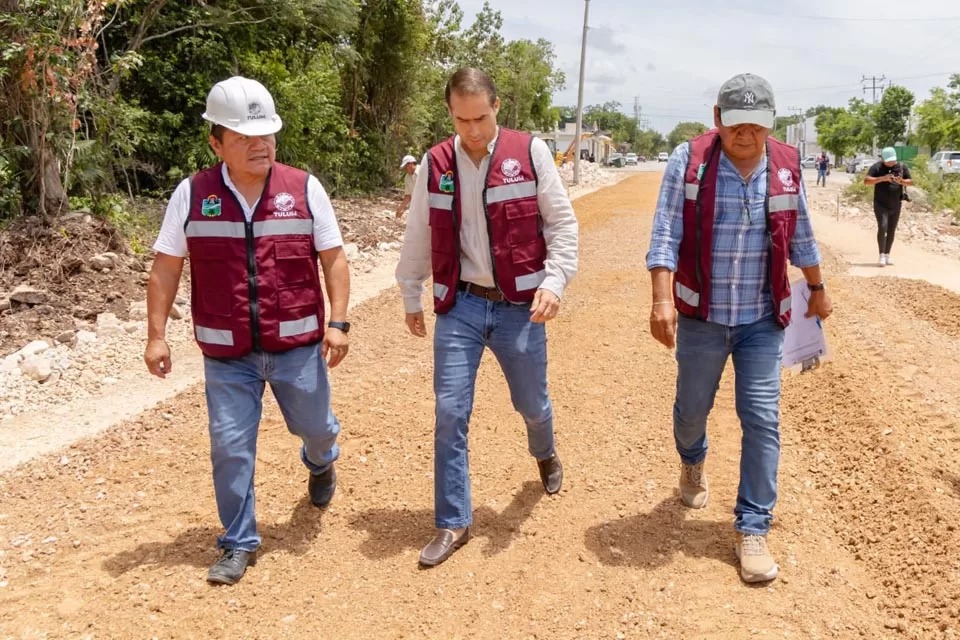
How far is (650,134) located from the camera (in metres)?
163

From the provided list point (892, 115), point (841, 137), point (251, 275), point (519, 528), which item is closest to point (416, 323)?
point (251, 275)

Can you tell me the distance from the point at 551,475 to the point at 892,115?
6819cm

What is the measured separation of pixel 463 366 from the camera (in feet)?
12.2

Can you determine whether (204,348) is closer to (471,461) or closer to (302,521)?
(302,521)

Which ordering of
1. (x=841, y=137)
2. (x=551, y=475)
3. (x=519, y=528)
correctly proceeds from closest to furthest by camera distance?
(x=519, y=528) → (x=551, y=475) → (x=841, y=137)

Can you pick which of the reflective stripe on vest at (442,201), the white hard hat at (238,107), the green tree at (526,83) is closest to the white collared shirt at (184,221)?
the white hard hat at (238,107)

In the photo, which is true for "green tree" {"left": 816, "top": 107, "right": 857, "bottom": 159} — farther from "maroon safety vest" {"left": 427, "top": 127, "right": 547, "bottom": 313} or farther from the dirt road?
"maroon safety vest" {"left": 427, "top": 127, "right": 547, "bottom": 313}

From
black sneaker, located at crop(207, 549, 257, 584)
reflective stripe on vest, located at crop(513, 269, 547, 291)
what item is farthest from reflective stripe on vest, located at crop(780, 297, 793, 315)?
black sneaker, located at crop(207, 549, 257, 584)

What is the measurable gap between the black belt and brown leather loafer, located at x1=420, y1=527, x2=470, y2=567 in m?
1.04

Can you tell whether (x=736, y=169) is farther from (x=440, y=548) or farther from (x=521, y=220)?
(x=440, y=548)

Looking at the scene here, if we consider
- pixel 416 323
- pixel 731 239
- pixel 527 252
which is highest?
pixel 731 239

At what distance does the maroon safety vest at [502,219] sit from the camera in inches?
143

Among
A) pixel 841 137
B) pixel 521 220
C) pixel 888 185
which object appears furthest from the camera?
pixel 841 137

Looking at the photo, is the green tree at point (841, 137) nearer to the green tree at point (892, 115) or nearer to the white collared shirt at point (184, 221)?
the green tree at point (892, 115)
